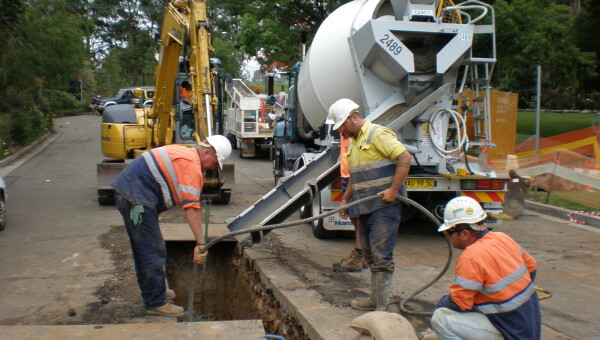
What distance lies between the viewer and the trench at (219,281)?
A: 7043 millimetres

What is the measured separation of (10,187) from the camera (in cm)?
1312

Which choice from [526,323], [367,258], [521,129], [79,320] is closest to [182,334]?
[79,320]

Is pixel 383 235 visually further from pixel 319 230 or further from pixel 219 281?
pixel 219 281

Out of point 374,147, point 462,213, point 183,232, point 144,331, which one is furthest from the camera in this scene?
point 183,232

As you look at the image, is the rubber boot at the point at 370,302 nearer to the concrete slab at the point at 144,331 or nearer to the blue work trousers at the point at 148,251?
the concrete slab at the point at 144,331

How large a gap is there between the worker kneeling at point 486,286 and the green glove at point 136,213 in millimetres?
2568

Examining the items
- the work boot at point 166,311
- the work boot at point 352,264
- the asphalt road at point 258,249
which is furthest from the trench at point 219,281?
the work boot at point 166,311

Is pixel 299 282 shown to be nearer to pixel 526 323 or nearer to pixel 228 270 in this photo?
pixel 228 270

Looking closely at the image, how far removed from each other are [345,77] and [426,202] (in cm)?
208

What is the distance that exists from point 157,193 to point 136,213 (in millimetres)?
262

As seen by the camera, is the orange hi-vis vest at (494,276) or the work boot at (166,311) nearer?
the orange hi-vis vest at (494,276)

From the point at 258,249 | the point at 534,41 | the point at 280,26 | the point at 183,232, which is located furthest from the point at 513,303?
the point at 280,26

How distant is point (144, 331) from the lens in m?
4.42

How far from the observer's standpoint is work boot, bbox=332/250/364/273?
6375mm
